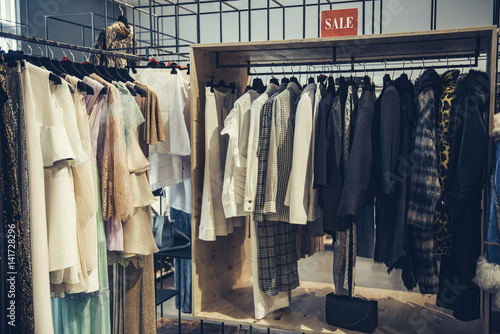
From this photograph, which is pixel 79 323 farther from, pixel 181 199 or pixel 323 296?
pixel 323 296

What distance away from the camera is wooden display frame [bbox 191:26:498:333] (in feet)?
7.89

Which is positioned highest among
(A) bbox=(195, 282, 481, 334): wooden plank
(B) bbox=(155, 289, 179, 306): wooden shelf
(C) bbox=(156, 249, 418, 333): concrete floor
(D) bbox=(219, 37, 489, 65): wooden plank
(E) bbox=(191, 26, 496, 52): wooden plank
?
(E) bbox=(191, 26, 496, 52): wooden plank

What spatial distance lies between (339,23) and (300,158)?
0.70 meters

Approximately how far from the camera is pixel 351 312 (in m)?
2.52

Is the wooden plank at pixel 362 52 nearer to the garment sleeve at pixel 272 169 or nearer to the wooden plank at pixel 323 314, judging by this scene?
the garment sleeve at pixel 272 169

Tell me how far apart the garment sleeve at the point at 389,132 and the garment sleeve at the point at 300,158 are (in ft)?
1.18

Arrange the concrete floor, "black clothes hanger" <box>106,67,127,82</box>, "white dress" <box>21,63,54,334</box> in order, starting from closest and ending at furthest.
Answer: "white dress" <box>21,63,54,334</box> < "black clothes hanger" <box>106,67,127,82</box> < the concrete floor

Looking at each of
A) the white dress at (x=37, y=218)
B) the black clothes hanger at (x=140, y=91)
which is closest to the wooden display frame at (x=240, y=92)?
the black clothes hanger at (x=140, y=91)

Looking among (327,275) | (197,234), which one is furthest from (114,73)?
(327,275)

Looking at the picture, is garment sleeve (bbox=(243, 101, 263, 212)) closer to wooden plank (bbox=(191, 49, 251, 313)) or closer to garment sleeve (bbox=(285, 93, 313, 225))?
garment sleeve (bbox=(285, 93, 313, 225))

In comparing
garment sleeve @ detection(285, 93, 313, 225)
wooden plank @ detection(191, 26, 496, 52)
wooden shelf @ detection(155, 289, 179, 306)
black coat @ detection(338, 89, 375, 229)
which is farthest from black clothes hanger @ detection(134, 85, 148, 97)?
wooden shelf @ detection(155, 289, 179, 306)

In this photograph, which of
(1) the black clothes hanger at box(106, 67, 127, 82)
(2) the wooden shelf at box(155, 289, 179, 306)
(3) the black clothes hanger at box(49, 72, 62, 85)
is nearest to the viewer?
(3) the black clothes hanger at box(49, 72, 62, 85)

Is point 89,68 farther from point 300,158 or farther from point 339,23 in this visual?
point 339,23

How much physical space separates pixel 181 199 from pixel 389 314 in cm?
144
